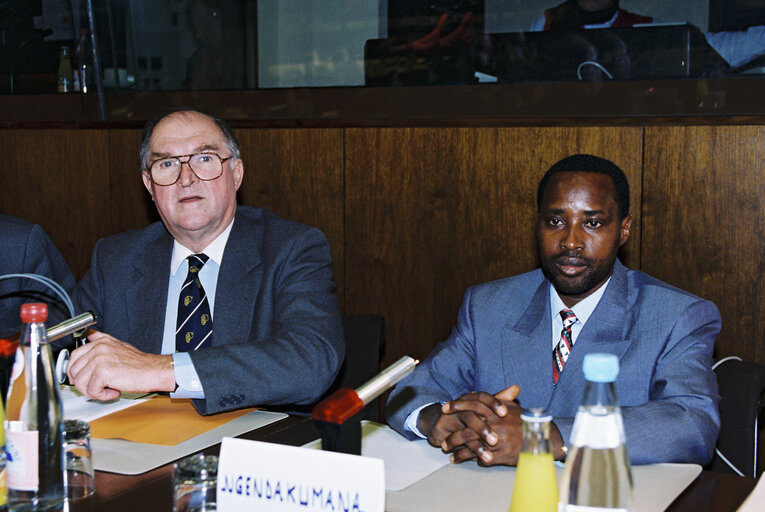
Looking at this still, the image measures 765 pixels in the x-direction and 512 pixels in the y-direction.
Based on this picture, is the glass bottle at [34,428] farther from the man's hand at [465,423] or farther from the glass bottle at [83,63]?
the glass bottle at [83,63]

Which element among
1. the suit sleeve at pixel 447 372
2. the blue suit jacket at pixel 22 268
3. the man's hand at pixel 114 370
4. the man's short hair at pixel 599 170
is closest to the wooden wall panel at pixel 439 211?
the man's short hair at pixel 599 170

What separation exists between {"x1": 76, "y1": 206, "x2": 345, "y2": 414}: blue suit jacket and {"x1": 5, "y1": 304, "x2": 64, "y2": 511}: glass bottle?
608mm

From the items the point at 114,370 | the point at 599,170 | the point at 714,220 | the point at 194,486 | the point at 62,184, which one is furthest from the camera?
the point at 62,184

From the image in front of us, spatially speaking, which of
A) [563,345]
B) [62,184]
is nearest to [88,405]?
[563,345]

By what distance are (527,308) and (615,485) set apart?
119cm

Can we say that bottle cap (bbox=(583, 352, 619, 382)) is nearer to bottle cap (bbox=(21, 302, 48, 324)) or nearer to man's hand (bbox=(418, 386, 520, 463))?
man's hand (bbox=(418, 386, 520, 463))

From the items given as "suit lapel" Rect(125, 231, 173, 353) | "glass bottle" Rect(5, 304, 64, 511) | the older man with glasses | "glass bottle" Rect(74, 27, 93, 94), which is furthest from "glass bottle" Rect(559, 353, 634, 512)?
"glass bottle" Rect(74, 27, 93, 94)

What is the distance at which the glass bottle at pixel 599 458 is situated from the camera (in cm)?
106

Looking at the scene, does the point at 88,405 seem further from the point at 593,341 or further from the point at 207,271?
the point at 593,341

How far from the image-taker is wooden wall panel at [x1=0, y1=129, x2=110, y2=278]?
3.99 m

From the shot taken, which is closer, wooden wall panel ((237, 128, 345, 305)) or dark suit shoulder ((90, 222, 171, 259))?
dark suit shoulder ((90, 222, 171, 259))

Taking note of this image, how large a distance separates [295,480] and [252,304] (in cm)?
128

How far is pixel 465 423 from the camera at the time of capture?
1725 millimetres

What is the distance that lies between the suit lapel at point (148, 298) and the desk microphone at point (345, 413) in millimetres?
1395
